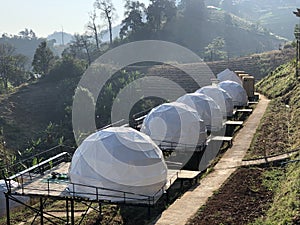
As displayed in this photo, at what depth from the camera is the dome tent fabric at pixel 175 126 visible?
70.5 feet

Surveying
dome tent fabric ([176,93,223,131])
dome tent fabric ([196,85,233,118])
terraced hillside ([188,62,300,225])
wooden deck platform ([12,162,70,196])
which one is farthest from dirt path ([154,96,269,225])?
dome tent fabric ([196,85,233,118])

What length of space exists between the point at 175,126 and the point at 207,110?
554 cm

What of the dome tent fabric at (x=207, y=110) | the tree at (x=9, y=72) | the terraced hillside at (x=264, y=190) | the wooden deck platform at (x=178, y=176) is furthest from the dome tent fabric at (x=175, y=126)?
the tree at (x=9, y=72)

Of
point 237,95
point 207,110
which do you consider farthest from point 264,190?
point 237,95

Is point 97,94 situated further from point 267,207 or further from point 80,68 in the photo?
point 267,207

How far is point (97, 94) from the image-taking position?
4972cm

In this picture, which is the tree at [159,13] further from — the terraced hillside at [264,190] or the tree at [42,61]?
the terraced hillside at [264,190]

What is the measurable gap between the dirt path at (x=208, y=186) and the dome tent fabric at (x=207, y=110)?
152 cm

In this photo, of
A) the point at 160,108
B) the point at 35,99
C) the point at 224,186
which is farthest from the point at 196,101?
the point at 35,99

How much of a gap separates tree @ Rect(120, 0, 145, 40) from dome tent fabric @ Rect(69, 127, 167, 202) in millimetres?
66816

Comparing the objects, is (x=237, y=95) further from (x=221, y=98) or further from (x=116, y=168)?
(x=116, y=168)

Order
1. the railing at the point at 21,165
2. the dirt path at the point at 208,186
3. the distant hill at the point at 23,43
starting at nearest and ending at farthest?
the dirt path at the point at 208,186 < the railing at the point at 21,165 < the distant hill at the point at 23,43

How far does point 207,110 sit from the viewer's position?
26609 mm

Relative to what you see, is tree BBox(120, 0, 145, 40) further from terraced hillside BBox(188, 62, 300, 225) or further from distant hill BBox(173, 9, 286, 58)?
terraced hillside BBox(188, 62, 300, 225)
